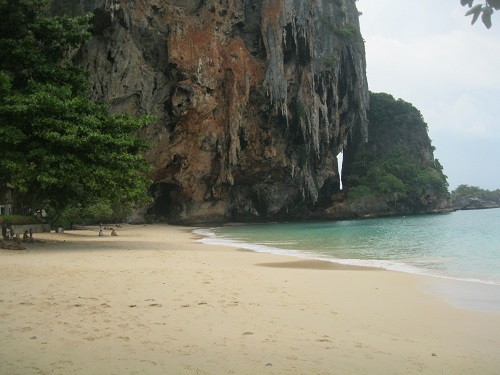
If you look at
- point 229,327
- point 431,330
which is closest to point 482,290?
point 431,330

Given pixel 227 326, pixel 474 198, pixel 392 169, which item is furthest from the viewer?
pixel 474 198

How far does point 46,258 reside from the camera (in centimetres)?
941

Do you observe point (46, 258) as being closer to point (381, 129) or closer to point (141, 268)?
point (141, 268)

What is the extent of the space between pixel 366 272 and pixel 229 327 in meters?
5.57

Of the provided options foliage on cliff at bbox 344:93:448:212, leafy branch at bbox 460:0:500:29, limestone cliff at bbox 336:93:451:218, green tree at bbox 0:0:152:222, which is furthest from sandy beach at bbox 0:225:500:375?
foliage on cliff at bbox 344:93:448:212

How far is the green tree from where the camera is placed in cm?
1135

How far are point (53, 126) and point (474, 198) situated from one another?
88.4 meters

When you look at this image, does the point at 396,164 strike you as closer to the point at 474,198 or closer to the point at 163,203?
the point at 163,203

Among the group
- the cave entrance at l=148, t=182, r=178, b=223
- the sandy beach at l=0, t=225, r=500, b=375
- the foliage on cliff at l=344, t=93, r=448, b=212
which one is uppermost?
the foliage on cliff at l=344, t=93, r=448, b=212

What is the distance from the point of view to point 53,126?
11594 mm

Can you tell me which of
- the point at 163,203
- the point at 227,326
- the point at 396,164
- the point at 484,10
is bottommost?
the point at 227,326

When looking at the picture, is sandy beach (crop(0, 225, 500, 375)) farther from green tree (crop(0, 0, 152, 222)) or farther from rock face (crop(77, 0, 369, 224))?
rock face (crop(77, 0, 369, 224))

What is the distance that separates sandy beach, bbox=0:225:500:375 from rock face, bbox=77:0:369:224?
26.6 meters

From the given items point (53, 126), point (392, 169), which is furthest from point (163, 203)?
point (392, 169)
